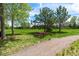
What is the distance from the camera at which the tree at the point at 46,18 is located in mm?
3461

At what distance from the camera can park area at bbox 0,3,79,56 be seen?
3.43 m

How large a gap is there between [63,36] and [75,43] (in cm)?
16

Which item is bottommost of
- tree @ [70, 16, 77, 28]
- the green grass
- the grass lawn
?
the green grass

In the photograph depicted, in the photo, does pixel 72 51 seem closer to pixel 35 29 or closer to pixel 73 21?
pixel 73 21

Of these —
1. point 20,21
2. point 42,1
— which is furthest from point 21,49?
point 42,1

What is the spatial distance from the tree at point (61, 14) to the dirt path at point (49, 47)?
19 cm

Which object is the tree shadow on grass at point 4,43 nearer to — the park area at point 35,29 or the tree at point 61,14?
the park area at point 35,29

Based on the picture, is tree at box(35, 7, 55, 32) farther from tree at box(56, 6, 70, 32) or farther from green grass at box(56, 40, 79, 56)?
green grass at box(56, 40, 79, 56)

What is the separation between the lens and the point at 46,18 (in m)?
3.50

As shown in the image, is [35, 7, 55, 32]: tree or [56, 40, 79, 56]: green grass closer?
[56, 40, 79, 56]: green grass

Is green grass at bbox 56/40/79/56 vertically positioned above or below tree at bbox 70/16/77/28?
below

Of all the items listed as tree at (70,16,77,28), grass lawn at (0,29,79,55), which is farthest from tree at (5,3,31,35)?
tree at (70,16,77,28)

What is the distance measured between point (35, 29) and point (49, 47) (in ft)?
0.88

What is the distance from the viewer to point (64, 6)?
11.2 feet
